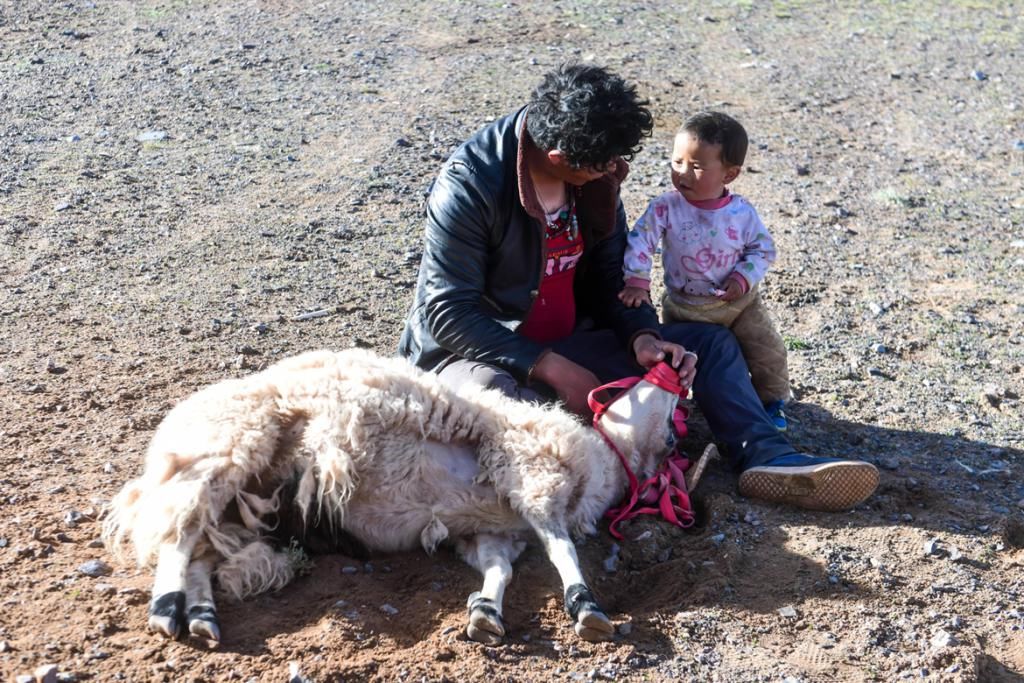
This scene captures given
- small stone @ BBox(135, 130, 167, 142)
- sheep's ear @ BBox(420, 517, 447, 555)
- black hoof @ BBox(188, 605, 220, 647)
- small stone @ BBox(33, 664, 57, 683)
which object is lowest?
small stone @ BBox(33, 664, 57, 683)

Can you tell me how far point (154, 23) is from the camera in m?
10.4

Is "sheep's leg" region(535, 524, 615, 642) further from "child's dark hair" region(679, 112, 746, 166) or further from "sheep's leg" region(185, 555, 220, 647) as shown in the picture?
"child's dark hair" region(679, 112, 746, 166)

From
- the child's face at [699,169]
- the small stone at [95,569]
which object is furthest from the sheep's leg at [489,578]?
the child's face at [699,169]

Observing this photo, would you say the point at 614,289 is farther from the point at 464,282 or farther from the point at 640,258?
the point at 464,282

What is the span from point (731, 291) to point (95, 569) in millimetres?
2670

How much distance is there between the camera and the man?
160 inches

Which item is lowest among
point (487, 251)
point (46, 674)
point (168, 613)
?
point (46, 674)

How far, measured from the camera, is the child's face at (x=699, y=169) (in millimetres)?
4422

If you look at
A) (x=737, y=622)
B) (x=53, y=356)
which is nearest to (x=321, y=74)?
(x=53, y=356)

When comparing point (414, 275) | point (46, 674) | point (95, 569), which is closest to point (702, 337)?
point (414, 275)

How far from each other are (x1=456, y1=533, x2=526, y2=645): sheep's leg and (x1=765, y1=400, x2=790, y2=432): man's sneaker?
1575 mm

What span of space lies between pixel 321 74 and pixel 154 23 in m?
2.06

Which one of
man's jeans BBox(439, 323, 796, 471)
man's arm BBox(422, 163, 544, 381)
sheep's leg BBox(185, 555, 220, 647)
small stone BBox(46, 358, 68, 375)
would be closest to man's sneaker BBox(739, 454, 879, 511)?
man's jeans BBox(439, 323, 796, 471)

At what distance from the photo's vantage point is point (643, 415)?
13.8 feet
